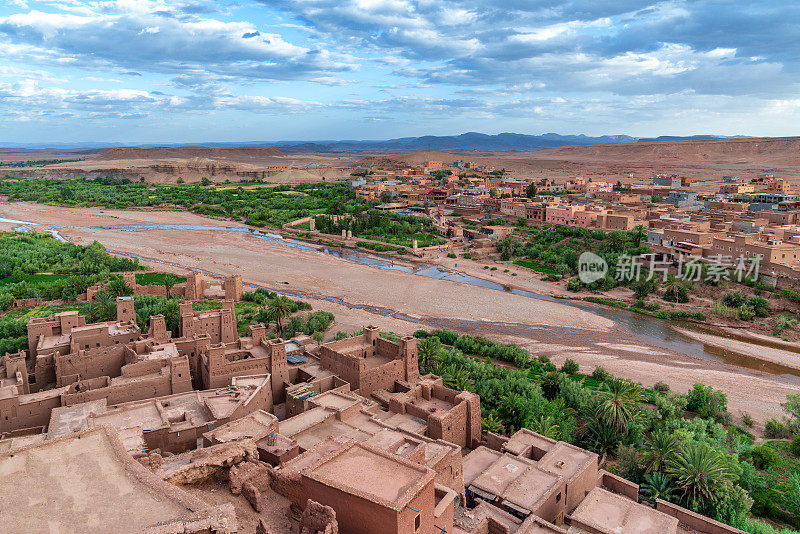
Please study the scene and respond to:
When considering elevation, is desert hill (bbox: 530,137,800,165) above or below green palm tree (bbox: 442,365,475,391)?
above

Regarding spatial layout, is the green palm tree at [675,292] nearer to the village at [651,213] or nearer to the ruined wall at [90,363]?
Answer: the village at [651,213]

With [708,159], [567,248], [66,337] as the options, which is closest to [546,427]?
[66,337]

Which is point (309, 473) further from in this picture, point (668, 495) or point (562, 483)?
point (668, 495)

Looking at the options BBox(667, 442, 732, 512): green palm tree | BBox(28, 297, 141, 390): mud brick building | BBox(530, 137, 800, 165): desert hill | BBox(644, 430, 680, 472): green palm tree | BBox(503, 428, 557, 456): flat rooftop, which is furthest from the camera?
BBox(530, 137, 800, 165): desert hill

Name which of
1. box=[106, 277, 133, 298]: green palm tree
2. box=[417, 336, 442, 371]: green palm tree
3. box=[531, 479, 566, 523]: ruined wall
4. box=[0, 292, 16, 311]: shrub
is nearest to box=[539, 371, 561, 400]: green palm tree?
box=[417, 336, 442, 371]: green palm tree

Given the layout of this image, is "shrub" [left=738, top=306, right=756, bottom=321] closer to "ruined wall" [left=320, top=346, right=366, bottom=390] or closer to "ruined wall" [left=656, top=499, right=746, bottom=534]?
"ruined wall" [left=656, top=499, right=746, bottom=534]

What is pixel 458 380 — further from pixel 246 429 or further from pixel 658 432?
pixel 246 429
